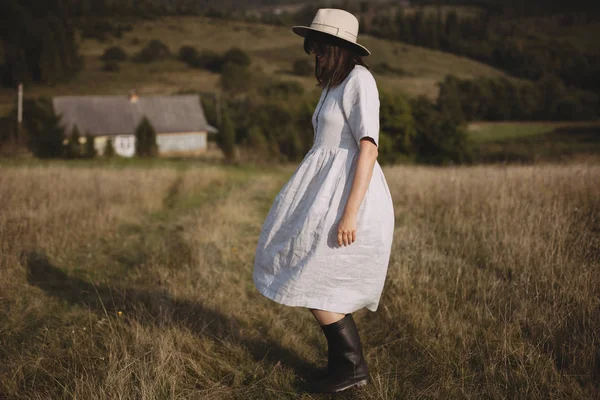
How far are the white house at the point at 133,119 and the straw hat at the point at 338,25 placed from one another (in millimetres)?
44633

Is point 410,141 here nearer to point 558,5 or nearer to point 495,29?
point 495,29

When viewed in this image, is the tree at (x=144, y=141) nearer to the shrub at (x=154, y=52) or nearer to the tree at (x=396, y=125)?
the tree at (x=396, y=125)

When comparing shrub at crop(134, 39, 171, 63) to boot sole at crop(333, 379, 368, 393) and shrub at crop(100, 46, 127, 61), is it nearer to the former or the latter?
shrub at crop(100, 46, 127, 61)

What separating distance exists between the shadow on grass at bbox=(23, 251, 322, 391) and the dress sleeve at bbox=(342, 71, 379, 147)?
1.50 meters

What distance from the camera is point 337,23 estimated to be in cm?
241

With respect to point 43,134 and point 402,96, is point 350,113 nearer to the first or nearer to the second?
point 43,134

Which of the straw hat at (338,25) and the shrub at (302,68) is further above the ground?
the straw hat at (338,25)

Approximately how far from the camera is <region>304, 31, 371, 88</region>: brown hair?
8.15 ft

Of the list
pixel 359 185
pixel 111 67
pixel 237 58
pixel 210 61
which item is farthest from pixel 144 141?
pixel 359 185

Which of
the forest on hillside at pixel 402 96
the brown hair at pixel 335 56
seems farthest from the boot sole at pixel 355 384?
the forest on hillside at pixel 402 96

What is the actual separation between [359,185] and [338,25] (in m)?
0.80

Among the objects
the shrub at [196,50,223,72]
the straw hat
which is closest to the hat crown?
the straw hat

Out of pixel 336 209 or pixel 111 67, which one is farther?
pixel 111 67

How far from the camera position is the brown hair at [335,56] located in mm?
2484
